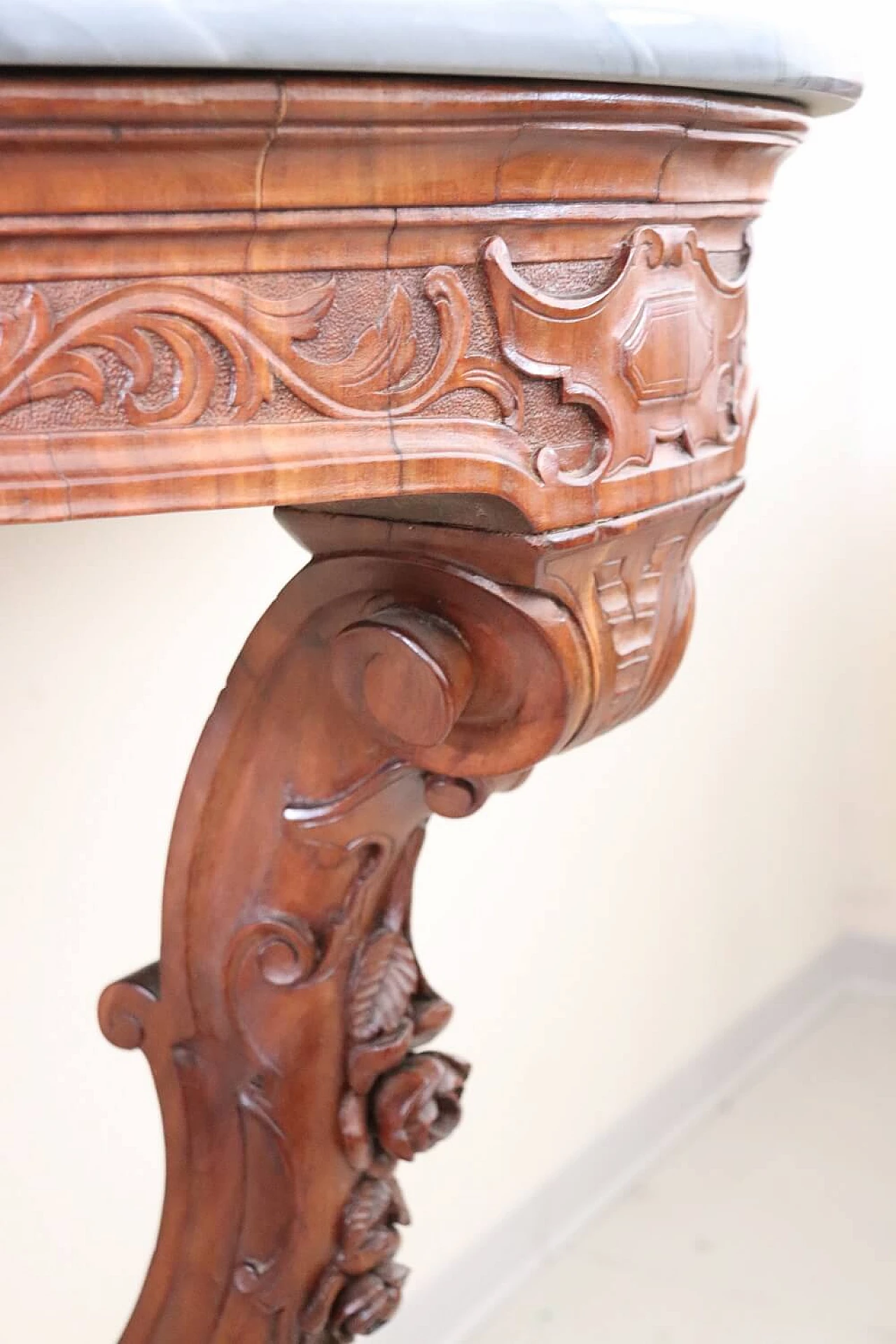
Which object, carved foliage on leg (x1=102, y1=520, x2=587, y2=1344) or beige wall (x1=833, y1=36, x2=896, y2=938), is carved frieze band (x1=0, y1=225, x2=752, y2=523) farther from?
beige wall (x1=833, y1=36, x2=896, y2=938)

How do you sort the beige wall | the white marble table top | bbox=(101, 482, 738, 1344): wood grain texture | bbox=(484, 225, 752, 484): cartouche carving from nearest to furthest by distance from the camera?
1. the white marble table top
2. bbox=(484, 225, 752, 484): cartouche carving
3. bbox=(101, 482, 738, 1344): wood grain texture
4. the beige wall

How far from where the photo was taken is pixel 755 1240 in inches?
62.1

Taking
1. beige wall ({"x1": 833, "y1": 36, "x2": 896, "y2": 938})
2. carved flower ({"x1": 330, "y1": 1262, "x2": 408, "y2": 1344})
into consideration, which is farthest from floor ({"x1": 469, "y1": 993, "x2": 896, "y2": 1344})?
carved flower ({"x1": 330, "y1": 1262, "x2": 408, "y2": 1344})

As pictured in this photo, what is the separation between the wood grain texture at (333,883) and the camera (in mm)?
566

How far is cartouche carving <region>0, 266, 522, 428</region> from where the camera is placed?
36 centimetres

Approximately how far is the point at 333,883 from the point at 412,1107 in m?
0.11

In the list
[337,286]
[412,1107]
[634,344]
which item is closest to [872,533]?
[412,1107]

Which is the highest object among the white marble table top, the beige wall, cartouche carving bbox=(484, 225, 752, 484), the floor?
the white marble table top

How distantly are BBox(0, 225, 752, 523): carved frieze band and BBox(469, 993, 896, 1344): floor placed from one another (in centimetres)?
112

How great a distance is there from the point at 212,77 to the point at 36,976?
2.28 feet

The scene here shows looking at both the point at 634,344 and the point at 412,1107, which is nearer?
the point at 634,344

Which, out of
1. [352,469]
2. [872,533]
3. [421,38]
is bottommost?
[872,533]

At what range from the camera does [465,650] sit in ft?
1.87

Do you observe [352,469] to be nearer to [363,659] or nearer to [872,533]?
[363,659]
